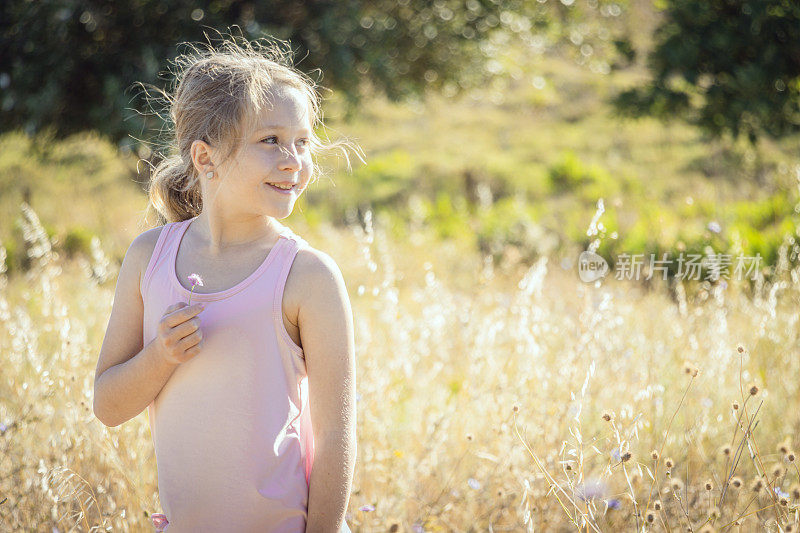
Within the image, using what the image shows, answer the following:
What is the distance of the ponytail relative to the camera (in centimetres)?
177

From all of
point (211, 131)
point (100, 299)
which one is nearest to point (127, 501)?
point (211, 131)

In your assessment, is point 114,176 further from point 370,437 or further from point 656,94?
point 370,437

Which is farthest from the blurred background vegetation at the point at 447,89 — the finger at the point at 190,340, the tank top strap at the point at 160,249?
the finger at the point at 190,340

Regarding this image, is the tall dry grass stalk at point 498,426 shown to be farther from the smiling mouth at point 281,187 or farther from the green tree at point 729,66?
the green tree at point 729,66

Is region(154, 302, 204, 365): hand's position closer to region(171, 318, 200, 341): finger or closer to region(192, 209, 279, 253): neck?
region(171, 318, 200, 341): finger

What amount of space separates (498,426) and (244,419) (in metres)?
1.25

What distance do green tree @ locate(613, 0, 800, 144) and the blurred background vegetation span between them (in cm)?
2

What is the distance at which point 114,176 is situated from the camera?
12.0 m

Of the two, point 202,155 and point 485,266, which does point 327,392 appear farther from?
point 485,266

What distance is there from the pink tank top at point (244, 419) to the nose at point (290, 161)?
6.6 inches

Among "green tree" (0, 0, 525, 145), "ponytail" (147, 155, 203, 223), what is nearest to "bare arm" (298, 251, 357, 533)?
"ponytail" (147, 155, 203, 223)

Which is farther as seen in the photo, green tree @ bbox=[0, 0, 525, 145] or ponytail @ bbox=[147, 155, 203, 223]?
green tree @ bbox=[0, 0, 525, 145]

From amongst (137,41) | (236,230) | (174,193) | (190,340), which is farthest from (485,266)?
(137,41)

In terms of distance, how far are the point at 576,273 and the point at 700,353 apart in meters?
2.38
